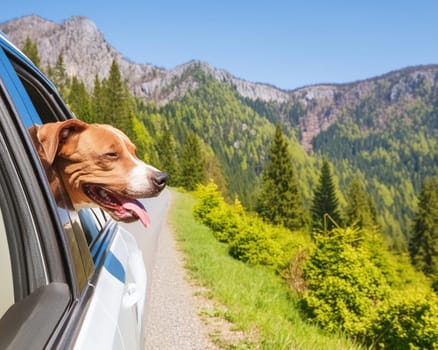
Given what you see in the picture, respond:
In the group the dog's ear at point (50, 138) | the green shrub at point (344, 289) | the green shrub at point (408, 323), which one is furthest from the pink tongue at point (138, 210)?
the green shrub at point (344, 289)

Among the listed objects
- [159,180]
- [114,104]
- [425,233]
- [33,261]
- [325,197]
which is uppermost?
[114,104]

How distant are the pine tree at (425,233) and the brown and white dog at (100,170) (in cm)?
5902

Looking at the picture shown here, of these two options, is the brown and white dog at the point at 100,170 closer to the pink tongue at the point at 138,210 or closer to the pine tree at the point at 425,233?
the pink tongue at the point at 138,210

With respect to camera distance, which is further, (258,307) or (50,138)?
(258,307)

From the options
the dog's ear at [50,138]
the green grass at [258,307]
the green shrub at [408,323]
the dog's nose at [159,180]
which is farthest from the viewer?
the green shrub at [408,323]

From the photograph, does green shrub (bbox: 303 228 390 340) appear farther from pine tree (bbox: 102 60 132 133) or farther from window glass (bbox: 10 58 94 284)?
pine tree (bbox: 102 60 132 133)

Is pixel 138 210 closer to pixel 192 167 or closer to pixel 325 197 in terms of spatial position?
pixel 325 197

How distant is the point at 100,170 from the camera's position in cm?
212

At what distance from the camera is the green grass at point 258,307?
519cm

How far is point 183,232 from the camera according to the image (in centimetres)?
1680

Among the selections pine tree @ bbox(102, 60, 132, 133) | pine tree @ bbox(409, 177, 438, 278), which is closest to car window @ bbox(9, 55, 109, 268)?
pine tree @ bbox(409, 177, 438, 278)

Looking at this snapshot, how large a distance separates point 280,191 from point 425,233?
20905 mm

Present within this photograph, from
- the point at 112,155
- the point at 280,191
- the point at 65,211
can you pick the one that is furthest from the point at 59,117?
the point at 280,191

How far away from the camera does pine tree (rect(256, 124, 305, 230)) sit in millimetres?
51625
